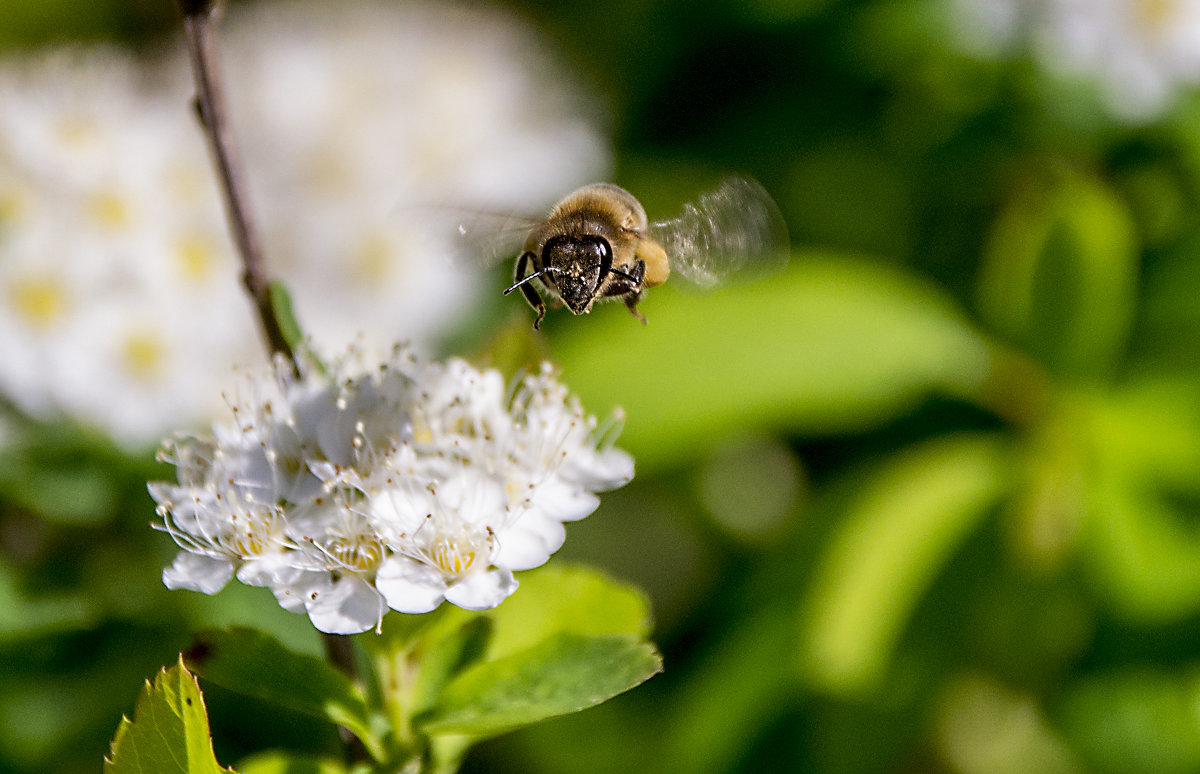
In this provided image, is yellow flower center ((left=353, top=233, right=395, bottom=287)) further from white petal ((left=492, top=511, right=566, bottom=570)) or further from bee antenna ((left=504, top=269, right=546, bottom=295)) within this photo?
white petal ((left=492, top=511, right=566, bottom=570))

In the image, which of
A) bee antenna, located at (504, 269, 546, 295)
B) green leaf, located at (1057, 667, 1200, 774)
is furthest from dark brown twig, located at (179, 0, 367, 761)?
green leaf, located at (1057, 667, 1200, 774)

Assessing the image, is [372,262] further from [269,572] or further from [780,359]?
[269,572]

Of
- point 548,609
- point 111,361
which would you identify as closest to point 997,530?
point 548,609

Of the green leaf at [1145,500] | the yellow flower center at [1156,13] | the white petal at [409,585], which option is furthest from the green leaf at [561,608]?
the yellow flower center at [1156,13]

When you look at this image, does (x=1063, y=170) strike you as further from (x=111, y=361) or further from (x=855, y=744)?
(x=111, y=361)

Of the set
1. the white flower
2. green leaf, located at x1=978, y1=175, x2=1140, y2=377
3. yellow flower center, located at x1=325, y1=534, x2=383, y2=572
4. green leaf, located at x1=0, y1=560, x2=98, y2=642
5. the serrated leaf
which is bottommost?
the serrated leaf

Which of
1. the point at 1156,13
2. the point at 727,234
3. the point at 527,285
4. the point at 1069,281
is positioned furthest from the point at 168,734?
the point at 1156,13
